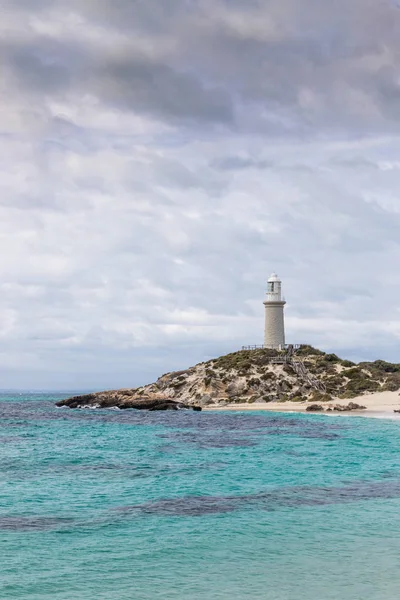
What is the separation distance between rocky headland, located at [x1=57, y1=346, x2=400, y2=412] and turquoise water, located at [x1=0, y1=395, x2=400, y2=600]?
51625 mm

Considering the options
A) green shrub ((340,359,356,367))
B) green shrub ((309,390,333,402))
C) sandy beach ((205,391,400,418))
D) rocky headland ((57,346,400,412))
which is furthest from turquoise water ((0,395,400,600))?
green shrub ((340,359,356,367))

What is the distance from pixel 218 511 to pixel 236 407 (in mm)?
67042

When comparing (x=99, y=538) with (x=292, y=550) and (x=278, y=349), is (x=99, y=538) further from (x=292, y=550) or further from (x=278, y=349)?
(x=278, y=349)

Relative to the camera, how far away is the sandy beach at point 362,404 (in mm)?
72188

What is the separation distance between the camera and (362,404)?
262ft

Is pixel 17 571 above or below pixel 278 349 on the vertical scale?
below

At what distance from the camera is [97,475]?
95.6 ft

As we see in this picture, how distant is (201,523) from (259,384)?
7781cm

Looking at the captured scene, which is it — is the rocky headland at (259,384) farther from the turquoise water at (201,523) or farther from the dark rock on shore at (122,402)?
the turquoise water at (201,523)

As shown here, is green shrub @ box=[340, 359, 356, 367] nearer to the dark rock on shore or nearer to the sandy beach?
A: the sandy beach

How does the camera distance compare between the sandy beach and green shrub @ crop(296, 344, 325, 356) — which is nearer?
the sandy beach

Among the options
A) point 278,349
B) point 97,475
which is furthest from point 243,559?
point 278,349

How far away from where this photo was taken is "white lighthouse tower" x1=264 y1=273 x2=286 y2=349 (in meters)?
110

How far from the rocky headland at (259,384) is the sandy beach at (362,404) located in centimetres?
73
